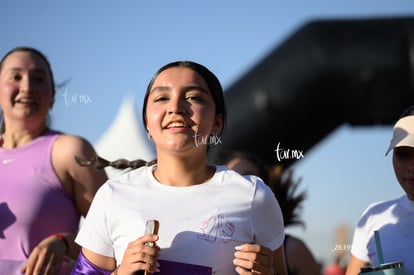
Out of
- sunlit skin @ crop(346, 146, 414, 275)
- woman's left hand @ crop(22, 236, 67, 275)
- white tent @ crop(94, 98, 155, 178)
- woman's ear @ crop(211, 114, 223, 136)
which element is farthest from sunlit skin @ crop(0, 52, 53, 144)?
white tent @ crop(94, 98, 155, 178)

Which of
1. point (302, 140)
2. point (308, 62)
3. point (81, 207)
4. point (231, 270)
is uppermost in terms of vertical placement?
point (308, 62)

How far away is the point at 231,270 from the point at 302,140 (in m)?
4.58

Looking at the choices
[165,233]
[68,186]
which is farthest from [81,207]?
[165,233]

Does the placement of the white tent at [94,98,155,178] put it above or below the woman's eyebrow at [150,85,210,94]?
above

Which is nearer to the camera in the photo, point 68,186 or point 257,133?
point 68,186

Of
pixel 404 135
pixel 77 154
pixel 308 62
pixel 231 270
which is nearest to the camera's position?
pixel 231 270

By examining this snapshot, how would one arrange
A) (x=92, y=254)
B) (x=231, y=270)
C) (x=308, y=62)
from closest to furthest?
(x=231, y=270)
(x=92, y=254)
(x=308, y=62)

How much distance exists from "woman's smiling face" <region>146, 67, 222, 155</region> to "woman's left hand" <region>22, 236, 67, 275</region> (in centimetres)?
55

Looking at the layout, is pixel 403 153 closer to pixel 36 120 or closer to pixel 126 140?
pixel 36 120

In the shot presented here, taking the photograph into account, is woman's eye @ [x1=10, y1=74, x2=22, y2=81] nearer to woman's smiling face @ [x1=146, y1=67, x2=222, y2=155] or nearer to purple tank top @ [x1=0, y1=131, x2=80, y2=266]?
purple tank top @ [x1=0, y1=131, x2=80, y2=266]

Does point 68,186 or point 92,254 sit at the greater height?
point 68,186

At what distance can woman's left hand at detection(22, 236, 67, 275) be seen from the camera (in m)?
2.09

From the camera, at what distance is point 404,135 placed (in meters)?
2.02

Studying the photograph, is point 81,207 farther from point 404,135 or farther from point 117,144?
point 117,144
